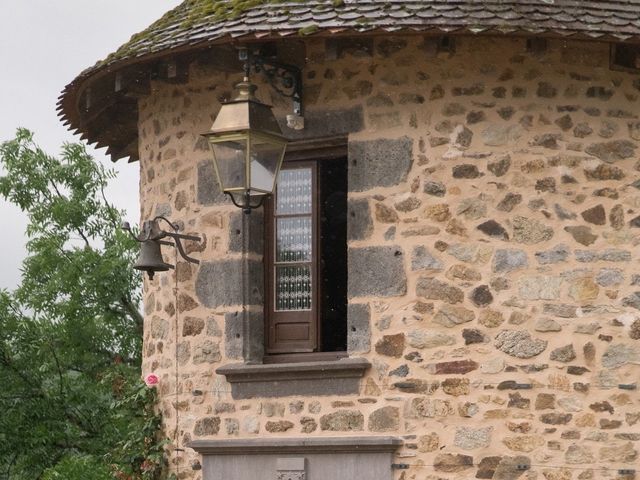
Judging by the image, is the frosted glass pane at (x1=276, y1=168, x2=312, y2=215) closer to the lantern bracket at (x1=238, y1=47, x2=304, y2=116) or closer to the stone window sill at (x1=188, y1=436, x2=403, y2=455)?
the lantern bracket at (x1=238, y1=47, x2=304, y2=116)

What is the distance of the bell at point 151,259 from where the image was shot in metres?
12.0

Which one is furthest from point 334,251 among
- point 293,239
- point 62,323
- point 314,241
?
point 62,323

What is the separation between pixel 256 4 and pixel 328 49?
61 cm

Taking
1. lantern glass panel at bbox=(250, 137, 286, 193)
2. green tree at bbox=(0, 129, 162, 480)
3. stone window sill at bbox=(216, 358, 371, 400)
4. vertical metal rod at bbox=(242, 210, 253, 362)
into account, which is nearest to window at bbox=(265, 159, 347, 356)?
vertical metal rod at bbox=(242, 210, 253, 362)

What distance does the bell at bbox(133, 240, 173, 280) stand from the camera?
1202cm

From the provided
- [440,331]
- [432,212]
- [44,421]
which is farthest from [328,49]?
[44,421]

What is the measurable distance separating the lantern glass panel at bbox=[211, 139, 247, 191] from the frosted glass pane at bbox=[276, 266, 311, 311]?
3.44 ft

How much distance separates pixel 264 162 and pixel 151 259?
141 cm

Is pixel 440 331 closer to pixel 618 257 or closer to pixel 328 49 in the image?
pixel 618 257

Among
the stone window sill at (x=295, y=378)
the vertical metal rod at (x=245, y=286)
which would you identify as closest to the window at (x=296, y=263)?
the vertical metal rod at (x=245, y=286)

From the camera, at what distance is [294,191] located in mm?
11938

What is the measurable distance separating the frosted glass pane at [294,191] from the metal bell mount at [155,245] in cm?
68

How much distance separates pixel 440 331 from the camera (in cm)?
1109

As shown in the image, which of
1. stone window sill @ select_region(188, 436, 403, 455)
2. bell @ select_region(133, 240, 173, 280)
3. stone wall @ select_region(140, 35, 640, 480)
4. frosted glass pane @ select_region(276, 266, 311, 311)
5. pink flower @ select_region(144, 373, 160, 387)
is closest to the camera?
stone wall @ select_region(140, 35, 640, 480)
